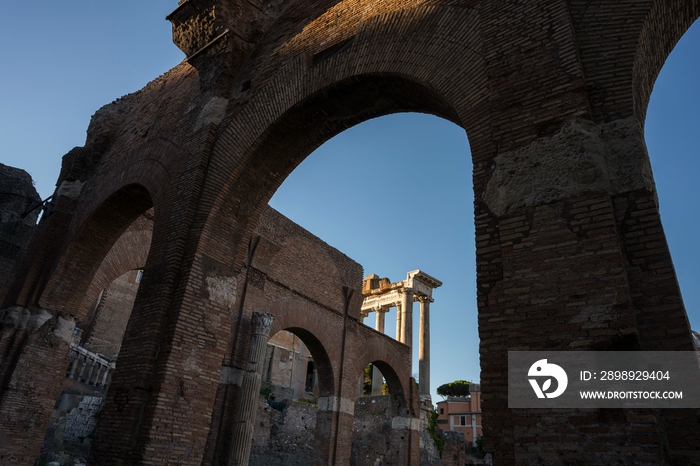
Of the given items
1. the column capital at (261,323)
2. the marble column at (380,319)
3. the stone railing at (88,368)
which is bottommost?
the stone railing at (88,368)

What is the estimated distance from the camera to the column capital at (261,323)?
11.3m

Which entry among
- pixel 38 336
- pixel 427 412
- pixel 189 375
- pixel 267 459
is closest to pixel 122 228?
pixel 38 336

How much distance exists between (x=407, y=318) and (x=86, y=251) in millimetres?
15896

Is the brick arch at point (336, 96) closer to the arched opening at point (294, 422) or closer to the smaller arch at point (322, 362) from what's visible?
the arched opening at point (294, 422)

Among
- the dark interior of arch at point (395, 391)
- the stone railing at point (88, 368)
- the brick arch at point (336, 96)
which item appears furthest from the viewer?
the dark interior of arch at point (395, 391)

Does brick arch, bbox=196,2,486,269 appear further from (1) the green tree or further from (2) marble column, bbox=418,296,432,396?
(1) the green tree

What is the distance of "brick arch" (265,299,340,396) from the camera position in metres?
13.5

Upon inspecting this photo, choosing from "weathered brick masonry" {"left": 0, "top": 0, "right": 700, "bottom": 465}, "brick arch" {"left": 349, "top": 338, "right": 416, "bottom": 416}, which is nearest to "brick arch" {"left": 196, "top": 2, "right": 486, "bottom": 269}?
"weathered brick masonry" {"left": 0, "top": 0, "right": 700, "bottom": 465}

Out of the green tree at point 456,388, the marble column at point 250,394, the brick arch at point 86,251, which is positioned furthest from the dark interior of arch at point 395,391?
the green tree at point 456,388

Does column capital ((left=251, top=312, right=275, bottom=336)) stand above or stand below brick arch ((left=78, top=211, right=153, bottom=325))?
below

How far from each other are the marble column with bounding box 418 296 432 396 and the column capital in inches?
454

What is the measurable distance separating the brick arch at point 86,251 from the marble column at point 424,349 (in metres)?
15.0

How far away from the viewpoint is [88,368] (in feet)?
49.6

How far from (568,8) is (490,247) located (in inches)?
92.1
